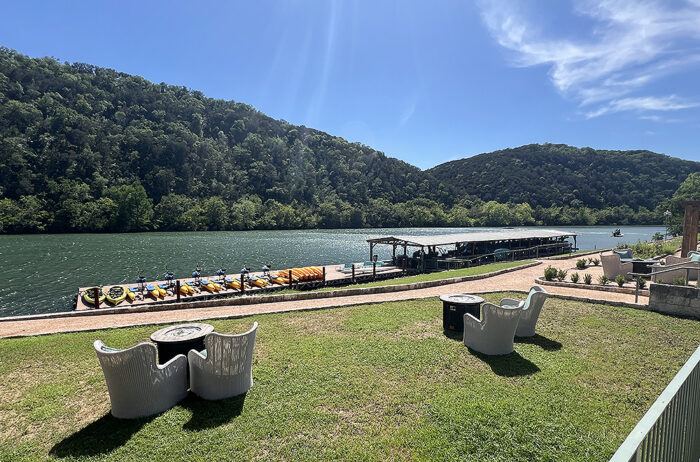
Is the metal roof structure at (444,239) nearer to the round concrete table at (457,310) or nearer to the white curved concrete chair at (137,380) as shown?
the round concrete table at (457,310)

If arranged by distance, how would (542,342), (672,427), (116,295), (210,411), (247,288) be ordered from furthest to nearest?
(247,288) → (116,295) → (542,342) → (210,411) → (672,427)

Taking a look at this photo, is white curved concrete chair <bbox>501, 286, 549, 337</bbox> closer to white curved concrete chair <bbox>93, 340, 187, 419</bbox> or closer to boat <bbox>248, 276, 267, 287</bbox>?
white curved concrete chair <bbox>93, 340, 187, 419</bbox>

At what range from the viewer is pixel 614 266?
1244 centimetres

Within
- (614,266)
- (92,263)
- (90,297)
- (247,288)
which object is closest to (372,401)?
(614,266)

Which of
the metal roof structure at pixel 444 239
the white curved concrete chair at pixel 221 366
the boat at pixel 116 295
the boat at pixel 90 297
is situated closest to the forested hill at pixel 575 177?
the metal roof structure at pixel 444 239

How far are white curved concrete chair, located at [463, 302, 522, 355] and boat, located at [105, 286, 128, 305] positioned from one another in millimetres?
15571

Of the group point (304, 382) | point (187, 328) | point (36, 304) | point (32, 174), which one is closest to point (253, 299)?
point (187, 328)

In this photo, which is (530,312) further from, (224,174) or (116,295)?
(224,174)

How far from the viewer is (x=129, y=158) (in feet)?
289

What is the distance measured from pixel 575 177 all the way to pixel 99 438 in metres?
141

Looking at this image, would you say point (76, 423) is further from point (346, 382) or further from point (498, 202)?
point (498, 202)

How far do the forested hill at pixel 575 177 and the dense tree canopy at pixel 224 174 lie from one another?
47 cm

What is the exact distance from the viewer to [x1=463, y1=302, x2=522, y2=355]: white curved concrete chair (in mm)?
5297

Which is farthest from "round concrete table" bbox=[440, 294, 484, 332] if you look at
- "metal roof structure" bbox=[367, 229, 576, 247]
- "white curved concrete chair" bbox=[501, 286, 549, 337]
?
"metal roof structure" bbox=[367, 229, 576, 247]
